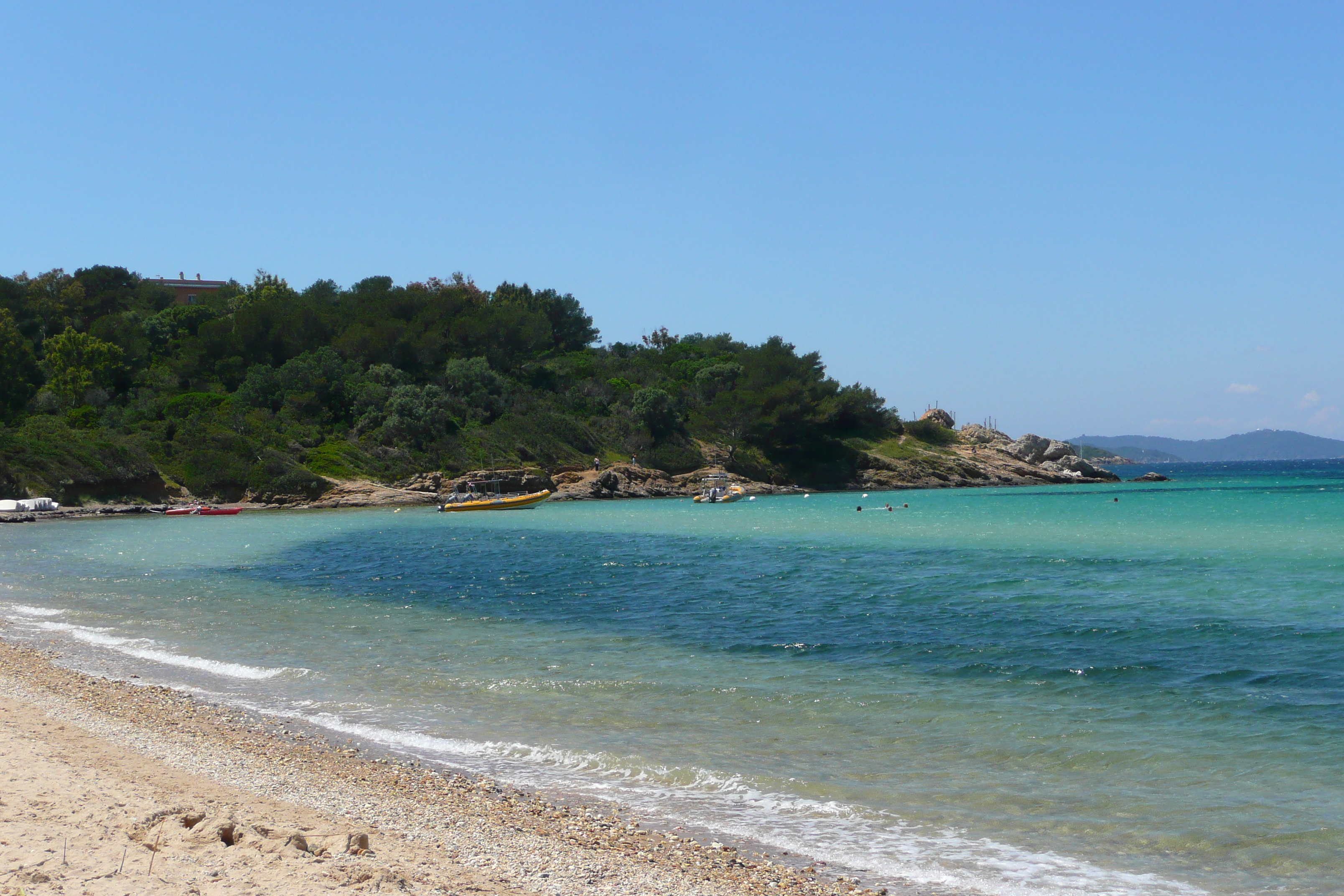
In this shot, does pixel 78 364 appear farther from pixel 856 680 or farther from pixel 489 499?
pixel 856 680

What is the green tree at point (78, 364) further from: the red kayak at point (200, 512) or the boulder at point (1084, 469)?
the boulder at point (1084, 469)

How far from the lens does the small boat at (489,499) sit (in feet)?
194

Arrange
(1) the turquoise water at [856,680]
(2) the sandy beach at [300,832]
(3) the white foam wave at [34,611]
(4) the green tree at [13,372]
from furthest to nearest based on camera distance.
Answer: (4) the green tree at [13,372], (3) the white foam wave at [34,611], (1) the turquoise water at [856,680], (2) the sandy beach at [300,832]

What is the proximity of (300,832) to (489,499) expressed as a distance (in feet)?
194

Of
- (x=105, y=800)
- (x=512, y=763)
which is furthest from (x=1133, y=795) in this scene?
(x=105, y=800)

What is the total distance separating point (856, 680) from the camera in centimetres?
1255

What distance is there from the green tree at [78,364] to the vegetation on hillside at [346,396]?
0.14 m

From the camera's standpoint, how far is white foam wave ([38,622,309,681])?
525 inches

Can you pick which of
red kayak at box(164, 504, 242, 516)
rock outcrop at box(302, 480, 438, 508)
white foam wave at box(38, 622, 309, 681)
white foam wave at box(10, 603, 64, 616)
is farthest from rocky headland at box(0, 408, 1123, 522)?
white foam wave at box(38, 622, 309, 681)

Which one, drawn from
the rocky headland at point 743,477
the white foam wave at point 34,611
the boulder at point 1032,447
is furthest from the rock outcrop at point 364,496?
the boulder at point 1032,447

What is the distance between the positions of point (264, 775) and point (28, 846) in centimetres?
251

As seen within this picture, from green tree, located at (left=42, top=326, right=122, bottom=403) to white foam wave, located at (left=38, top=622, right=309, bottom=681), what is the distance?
66631mm

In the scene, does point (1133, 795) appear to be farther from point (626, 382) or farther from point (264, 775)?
point (626, 382)

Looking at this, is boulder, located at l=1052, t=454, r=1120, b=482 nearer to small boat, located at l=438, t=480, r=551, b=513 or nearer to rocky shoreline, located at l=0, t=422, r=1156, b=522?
rocky shoreline, located at l=0, t=422, r=1156, b=522
